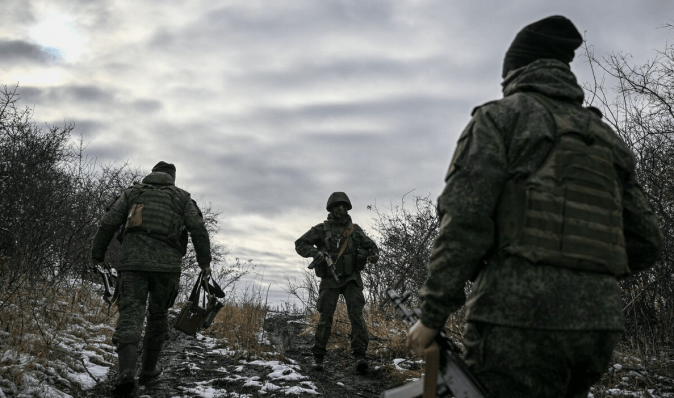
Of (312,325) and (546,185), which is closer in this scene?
(546,185)

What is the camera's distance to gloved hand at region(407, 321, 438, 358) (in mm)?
1979

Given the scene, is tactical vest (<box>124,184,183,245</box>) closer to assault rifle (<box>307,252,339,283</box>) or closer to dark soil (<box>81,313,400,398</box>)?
dark soil (<box>81,313,400,398</box>)

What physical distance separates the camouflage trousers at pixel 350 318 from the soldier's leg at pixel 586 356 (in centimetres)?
482

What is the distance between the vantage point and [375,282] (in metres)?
10.9

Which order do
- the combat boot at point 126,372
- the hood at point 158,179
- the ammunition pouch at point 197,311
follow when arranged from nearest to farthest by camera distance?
the combat boot at point 126,372
the hood at point 158,179
the ammunition pouch at point 197,311

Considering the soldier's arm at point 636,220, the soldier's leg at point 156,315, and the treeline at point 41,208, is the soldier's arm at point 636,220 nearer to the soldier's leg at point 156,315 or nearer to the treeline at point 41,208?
the soldier's leg at point 156,315

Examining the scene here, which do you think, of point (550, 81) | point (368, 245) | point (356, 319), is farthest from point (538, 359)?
point (368, 245)

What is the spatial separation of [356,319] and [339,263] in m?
0.85

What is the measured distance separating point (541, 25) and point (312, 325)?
9577 mm

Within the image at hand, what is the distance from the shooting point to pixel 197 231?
565cm

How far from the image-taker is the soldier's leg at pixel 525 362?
1.78m

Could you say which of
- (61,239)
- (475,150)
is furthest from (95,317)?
(475,150)

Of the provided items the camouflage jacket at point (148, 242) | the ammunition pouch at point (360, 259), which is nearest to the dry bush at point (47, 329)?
the camouflage jacket at point (148, 242)

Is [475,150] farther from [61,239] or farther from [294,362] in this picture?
[61,239]
